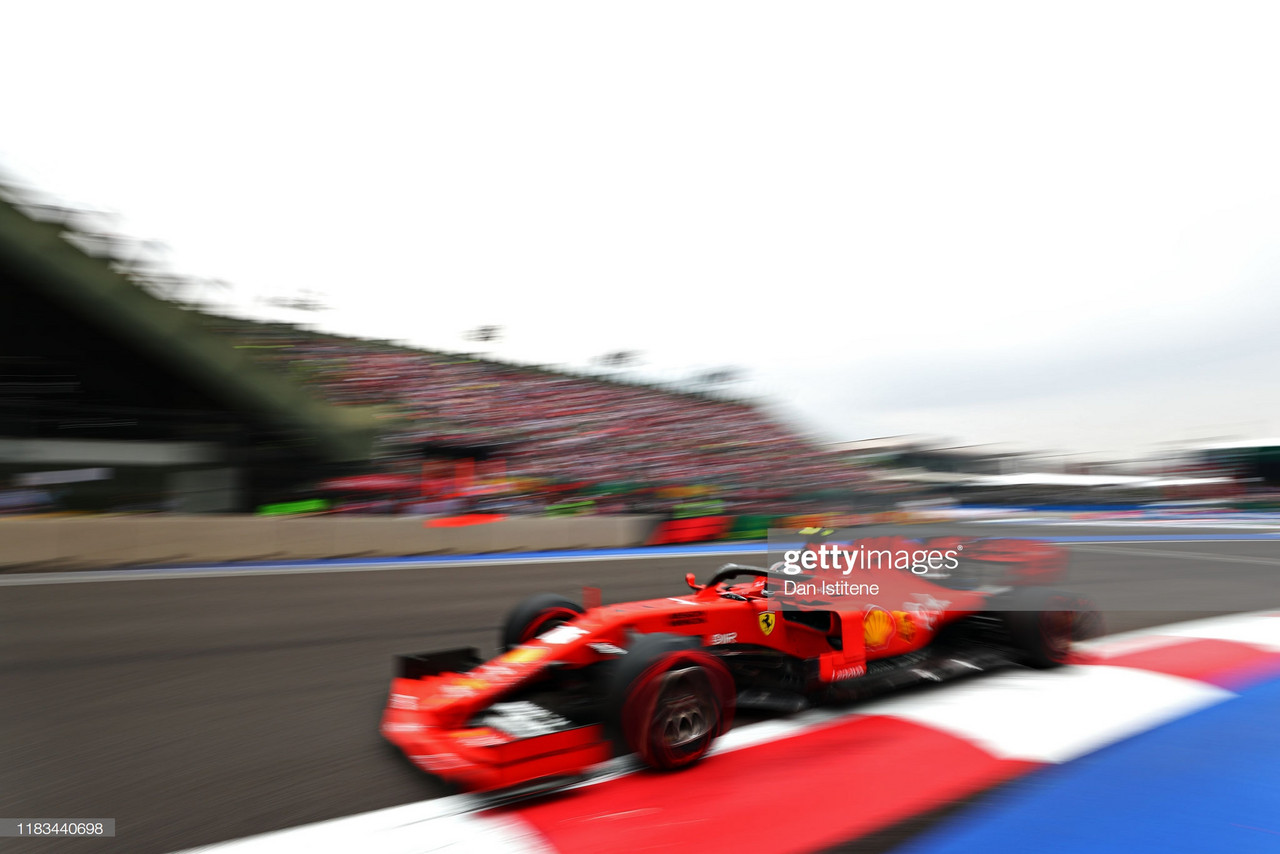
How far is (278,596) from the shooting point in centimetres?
640

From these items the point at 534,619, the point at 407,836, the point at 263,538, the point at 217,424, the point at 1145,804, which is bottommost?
the point at 1145,804

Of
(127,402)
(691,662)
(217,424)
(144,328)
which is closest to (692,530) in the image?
(217,424)

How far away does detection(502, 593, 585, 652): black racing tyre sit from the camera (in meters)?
3.66

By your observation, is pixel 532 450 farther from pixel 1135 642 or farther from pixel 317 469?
pixel 1135 642

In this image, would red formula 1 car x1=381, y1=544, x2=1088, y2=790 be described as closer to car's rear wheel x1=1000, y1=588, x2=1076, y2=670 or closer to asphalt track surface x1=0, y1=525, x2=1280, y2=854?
car's rear wheel x1=1000, y1=588, x2=1076, y2=670

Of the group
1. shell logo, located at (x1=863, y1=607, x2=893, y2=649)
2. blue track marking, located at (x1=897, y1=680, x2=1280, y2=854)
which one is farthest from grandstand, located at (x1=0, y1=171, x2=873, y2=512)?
blue track marking, located at (x1=897, y1=680, x2=1280, y2=854)

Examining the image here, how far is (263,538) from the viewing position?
30.4 ft

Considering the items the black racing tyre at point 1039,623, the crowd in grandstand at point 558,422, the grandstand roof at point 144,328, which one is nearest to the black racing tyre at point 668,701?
the black racing tyre at point 1039,623

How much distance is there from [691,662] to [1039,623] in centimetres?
231

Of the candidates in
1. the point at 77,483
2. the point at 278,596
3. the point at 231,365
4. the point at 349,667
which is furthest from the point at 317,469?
the point at 349,667

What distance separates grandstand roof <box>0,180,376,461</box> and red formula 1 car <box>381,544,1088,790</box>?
9.24 m

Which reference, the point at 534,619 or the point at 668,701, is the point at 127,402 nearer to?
the point at 534,619

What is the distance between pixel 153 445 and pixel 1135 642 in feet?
38.9

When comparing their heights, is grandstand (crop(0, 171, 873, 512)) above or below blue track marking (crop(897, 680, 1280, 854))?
above
